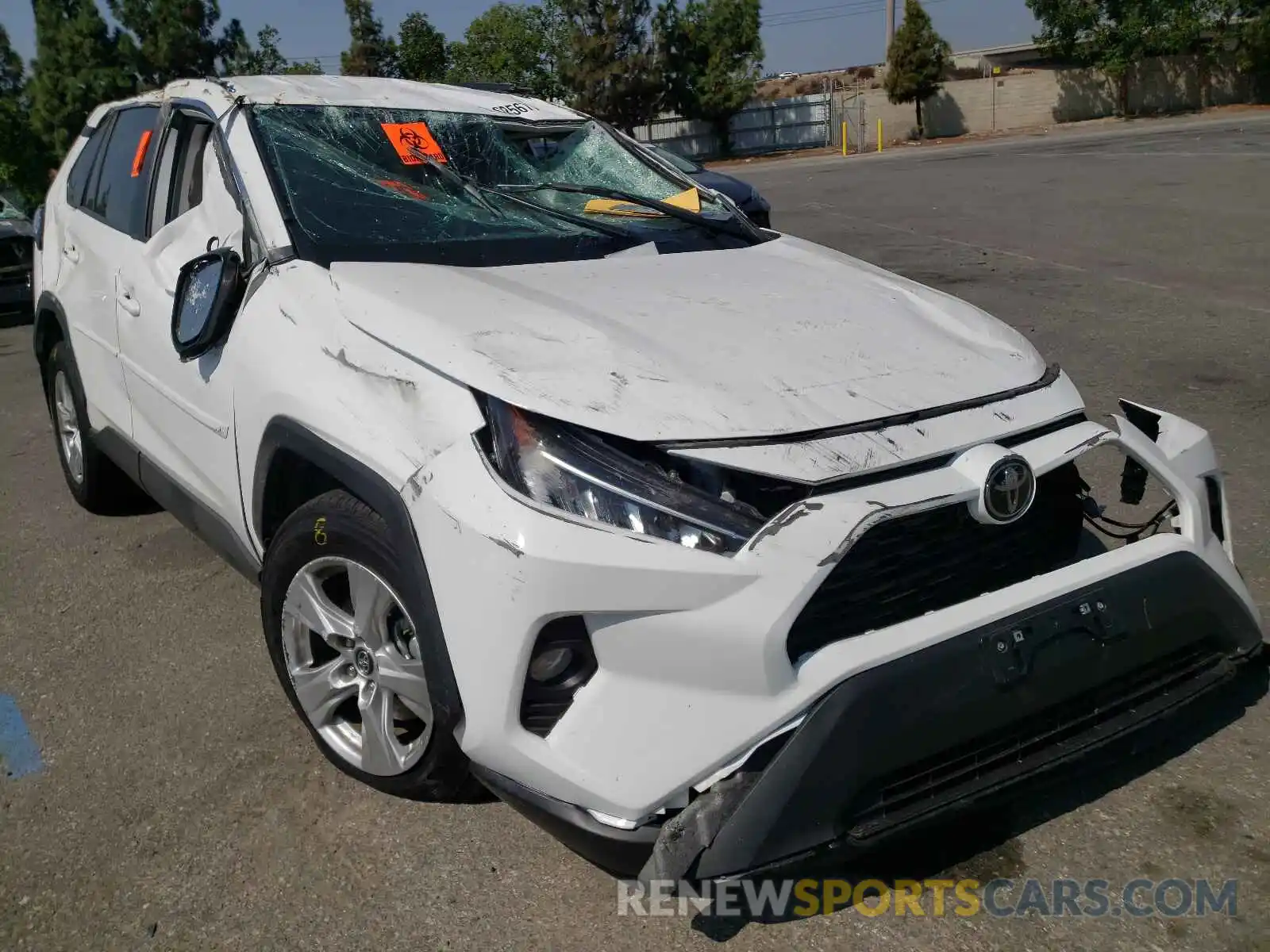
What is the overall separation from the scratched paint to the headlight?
72.8 inches

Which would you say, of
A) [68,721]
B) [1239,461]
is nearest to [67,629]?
[68,721]

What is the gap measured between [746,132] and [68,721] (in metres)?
45.6

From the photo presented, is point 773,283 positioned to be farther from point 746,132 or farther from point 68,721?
point 746,132

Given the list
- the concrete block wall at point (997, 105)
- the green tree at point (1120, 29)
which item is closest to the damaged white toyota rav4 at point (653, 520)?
the concrete block wall at point (997, 105)

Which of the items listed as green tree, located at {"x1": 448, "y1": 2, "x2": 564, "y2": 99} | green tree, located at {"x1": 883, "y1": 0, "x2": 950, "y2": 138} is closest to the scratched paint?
green tree, located at {"x1": 883, "y1": 0, "x2": 950, "y2": 138}

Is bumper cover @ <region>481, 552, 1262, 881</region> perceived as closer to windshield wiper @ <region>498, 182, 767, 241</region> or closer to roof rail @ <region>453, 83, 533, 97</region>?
windshield wiper @ <region>498, 182, 767, 241</region>

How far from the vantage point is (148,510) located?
5.12 m

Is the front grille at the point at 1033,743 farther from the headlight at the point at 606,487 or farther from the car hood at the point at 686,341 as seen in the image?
the car hood at the point at 686,341

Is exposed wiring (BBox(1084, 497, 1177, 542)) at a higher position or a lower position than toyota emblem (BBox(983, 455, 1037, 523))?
lower

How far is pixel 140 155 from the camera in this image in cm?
414

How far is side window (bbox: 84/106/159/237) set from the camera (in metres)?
4.04

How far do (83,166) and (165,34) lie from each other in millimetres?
35033

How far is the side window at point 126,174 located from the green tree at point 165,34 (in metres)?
34.1

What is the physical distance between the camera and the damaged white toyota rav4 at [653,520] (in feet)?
6.82
